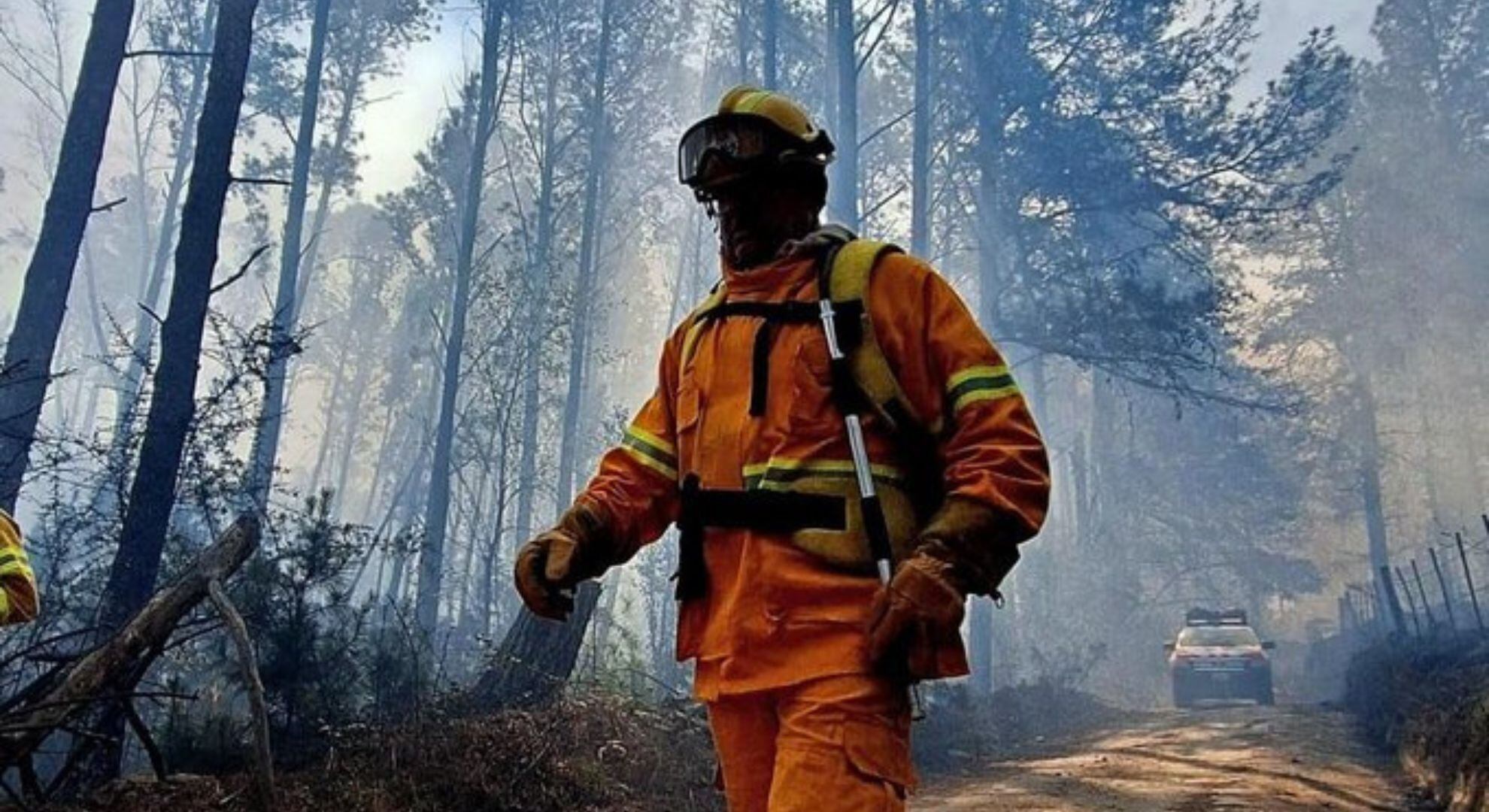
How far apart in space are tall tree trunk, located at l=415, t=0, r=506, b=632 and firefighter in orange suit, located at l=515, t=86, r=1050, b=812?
47.7 ft

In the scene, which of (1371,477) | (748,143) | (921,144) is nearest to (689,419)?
(748,143)

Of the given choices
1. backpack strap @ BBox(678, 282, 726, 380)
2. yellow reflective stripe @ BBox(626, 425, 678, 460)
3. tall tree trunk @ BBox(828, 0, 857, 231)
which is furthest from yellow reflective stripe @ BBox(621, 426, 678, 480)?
tall tree trunk @ BBox(828, 0, 857, 231)

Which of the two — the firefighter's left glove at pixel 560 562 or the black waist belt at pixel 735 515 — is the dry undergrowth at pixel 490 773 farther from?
the black waist belt at pixel 735 515

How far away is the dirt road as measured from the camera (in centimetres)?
837

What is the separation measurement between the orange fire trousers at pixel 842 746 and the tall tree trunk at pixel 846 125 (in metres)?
17.2

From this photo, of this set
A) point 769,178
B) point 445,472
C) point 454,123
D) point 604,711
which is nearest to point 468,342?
point 454,123

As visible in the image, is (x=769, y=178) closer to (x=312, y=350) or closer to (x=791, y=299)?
(x=791, y=299)

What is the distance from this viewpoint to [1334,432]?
36812 millimetres

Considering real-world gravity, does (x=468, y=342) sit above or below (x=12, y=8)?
below

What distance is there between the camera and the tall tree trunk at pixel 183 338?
7617 mm

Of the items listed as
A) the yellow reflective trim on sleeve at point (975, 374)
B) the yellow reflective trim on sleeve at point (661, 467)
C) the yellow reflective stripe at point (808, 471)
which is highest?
the yellow reflective trim on sleeve at point (975, 374)

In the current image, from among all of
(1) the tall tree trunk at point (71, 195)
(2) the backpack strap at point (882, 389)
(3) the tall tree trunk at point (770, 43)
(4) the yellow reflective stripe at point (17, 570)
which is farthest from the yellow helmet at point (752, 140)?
(3) the tall tree trunk at point (770, 43)

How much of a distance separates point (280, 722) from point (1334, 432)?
124ft

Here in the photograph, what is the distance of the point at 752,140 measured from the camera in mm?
2514
